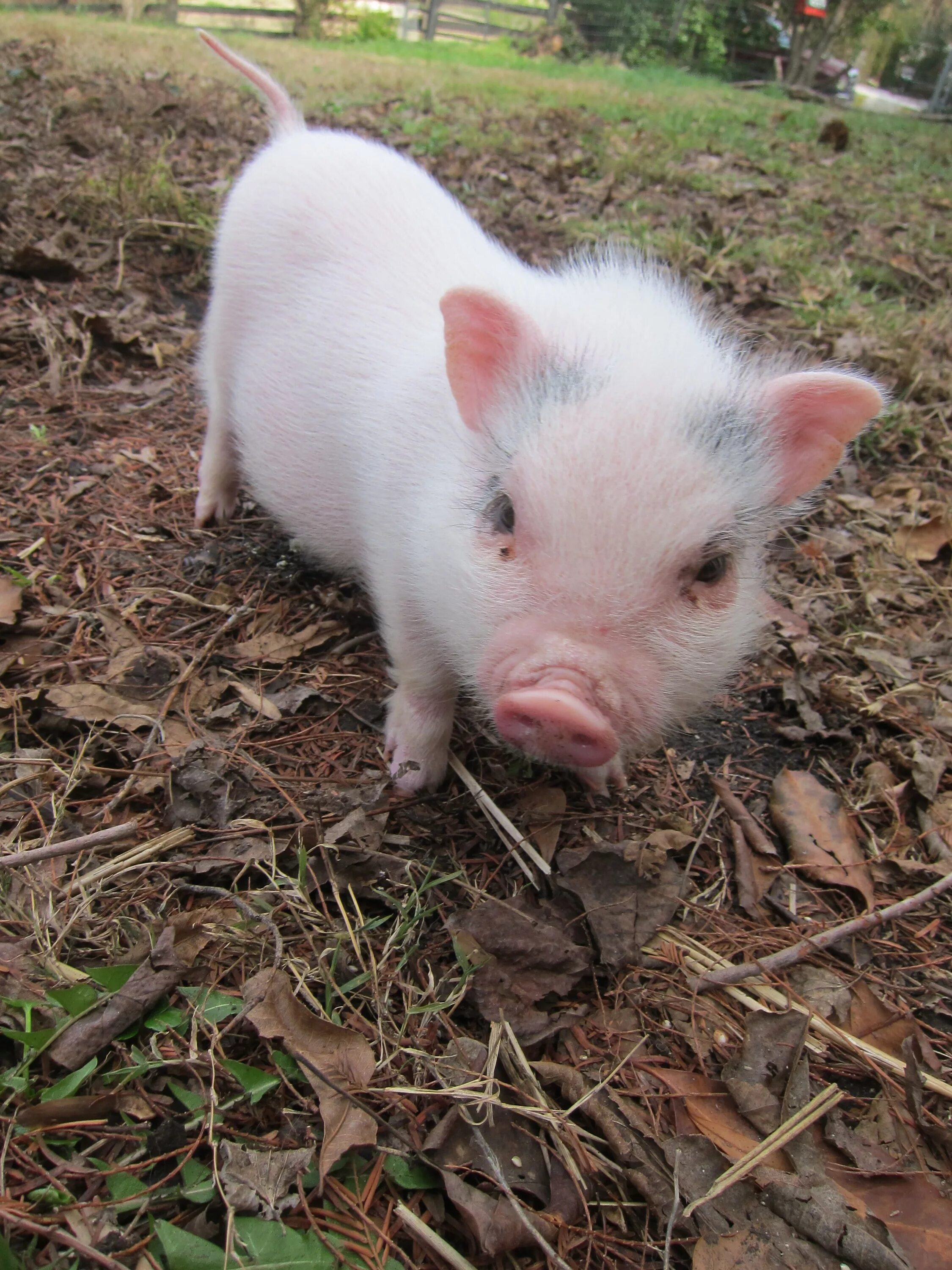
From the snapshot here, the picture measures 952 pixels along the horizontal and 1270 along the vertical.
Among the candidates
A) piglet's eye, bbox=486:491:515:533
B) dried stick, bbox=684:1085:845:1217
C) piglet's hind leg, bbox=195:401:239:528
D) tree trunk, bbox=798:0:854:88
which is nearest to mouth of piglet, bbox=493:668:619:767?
piglet's eye, bbox=486:491:515:533

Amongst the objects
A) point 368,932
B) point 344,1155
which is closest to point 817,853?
point 368,932

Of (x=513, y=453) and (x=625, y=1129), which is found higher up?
(x=513, y=453)

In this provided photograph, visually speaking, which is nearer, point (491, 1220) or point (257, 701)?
point (491, 1220)

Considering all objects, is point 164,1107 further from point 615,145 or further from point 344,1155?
point 615,145

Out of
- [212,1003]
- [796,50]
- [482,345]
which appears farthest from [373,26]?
[212,1003]

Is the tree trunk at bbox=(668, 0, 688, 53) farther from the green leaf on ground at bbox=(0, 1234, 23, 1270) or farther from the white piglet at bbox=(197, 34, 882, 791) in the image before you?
the green leaf on ground at bbox=(0, 1234, 23, 1270)

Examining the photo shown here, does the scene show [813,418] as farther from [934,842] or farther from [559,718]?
[934,842]

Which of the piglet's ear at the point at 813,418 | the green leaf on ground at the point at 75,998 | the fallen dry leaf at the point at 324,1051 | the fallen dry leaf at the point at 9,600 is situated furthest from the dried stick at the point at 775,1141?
the fallen dry leaf at the point at 9,600
